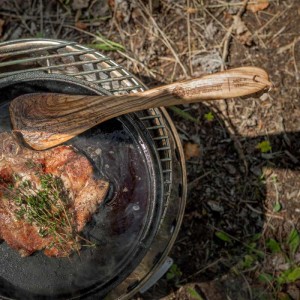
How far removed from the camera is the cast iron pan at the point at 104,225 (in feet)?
9.07

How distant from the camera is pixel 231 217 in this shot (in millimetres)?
3891

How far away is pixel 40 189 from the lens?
268 cm

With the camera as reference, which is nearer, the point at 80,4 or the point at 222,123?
the point at 222,123

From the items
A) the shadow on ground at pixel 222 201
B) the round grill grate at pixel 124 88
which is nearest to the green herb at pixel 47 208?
the round grill grate at pixel 124 88

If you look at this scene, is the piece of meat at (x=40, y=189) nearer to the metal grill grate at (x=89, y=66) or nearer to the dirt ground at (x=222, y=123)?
the metal grill grate at (x=89, y=66)

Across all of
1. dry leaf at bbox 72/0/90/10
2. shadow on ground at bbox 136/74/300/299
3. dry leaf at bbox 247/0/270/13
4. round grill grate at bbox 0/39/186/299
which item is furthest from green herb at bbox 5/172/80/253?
dry leaf at bbox 247/0/270/13

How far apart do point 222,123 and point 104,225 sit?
1.67 m

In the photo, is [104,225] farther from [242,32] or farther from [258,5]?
[258,5]

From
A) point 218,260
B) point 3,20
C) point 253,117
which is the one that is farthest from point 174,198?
point 3,20

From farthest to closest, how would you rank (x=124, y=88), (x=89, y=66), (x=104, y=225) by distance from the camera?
(x=89, y=66), (x=124, y=88), (x=104, y=225)

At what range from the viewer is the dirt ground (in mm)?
3830

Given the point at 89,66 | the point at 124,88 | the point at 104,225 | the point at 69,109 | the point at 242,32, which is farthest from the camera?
the point at 242,32

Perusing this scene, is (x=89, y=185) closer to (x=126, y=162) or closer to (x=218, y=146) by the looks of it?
(x=126, y=162)

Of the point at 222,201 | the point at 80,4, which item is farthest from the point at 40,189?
the point at 80,4
